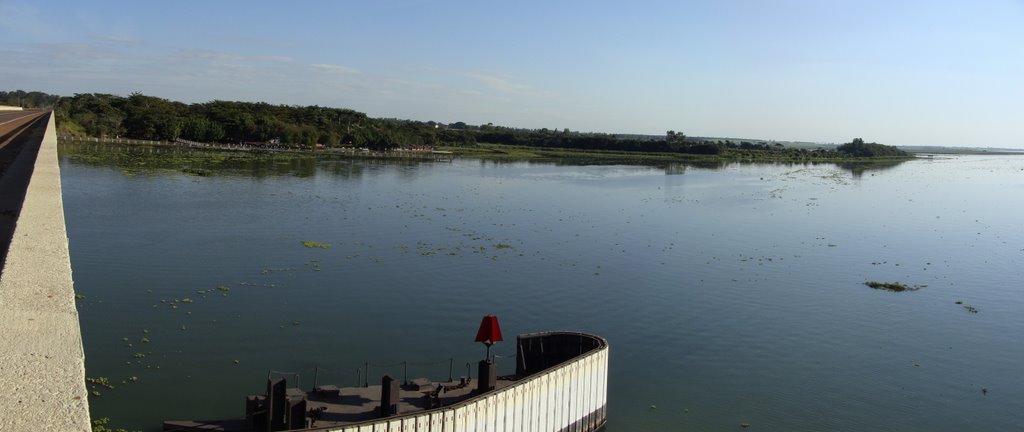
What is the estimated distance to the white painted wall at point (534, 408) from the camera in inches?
415

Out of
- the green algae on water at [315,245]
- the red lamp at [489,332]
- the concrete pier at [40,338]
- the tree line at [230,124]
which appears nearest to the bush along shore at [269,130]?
the tree line at [230,124]

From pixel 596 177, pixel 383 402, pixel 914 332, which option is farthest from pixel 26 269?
pixel 596 177

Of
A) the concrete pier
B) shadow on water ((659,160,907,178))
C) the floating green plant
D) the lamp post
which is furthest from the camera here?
shadow on water ((659,160,907,178))

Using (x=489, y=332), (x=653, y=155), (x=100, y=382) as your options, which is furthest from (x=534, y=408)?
(x=653, y=155)

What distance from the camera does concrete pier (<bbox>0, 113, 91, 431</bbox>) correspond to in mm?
8695

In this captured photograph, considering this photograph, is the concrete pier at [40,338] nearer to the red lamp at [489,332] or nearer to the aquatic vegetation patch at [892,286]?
the red lamp at [489,332]

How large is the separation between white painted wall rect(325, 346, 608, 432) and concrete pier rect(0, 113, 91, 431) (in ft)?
10.3

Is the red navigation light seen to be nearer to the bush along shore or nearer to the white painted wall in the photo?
the white painted wall

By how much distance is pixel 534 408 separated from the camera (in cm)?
1235

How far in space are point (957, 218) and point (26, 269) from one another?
2054 inches

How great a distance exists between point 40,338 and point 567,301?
13975mm

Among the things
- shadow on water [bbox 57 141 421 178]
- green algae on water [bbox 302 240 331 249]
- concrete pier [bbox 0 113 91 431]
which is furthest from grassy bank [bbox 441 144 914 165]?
concrete pier [bbox 0 113 91 431]

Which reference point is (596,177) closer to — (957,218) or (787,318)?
(957,218)

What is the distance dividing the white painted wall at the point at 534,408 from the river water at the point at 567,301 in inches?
42.3
